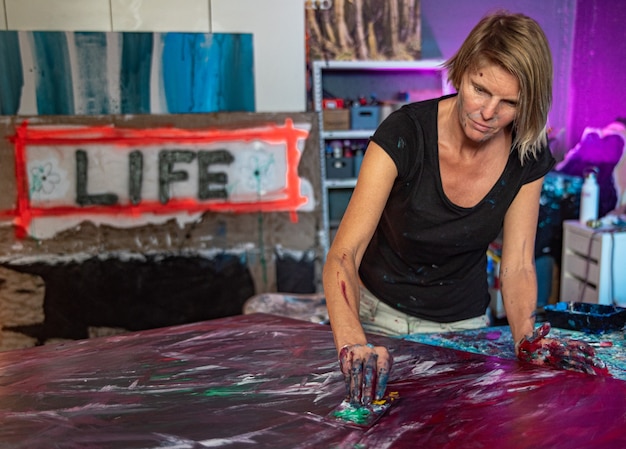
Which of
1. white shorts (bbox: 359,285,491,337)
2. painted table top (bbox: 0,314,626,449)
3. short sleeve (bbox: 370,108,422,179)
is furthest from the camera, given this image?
white shorts (bbox: 359,285,491,337)

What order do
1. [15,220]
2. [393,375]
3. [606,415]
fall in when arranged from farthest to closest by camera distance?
[15,220] < [393,375] < [606,415]

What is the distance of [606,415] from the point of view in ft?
3.99

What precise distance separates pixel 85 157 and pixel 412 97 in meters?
2.04

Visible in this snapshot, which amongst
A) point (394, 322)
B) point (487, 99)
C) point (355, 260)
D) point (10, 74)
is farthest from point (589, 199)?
point (10, 74)

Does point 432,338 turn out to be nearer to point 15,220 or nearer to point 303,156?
point 303,156

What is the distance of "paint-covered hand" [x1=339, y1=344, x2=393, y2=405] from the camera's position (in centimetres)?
121

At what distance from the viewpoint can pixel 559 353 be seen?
4.84 feet

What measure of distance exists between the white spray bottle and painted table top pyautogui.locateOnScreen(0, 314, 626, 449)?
2.39m

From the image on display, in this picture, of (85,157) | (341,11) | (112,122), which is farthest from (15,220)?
(341,11)

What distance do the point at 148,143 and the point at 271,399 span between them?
7.37 ft

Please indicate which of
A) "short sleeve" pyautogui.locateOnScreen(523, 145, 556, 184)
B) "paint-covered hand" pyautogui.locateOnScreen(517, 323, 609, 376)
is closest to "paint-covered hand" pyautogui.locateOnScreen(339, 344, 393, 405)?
"paint-covered hand" pyautogui.locateOnScreen(517, 323, 609, 376)

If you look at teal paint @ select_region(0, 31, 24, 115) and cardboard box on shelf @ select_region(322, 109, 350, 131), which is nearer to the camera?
teal paint @ select_region(0, 31, 24, 115)

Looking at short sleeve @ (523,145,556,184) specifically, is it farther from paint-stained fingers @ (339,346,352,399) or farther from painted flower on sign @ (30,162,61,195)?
painted flower on sign @ (30,162,61,195)

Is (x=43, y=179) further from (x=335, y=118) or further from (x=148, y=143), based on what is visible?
(x=335, y=118)
